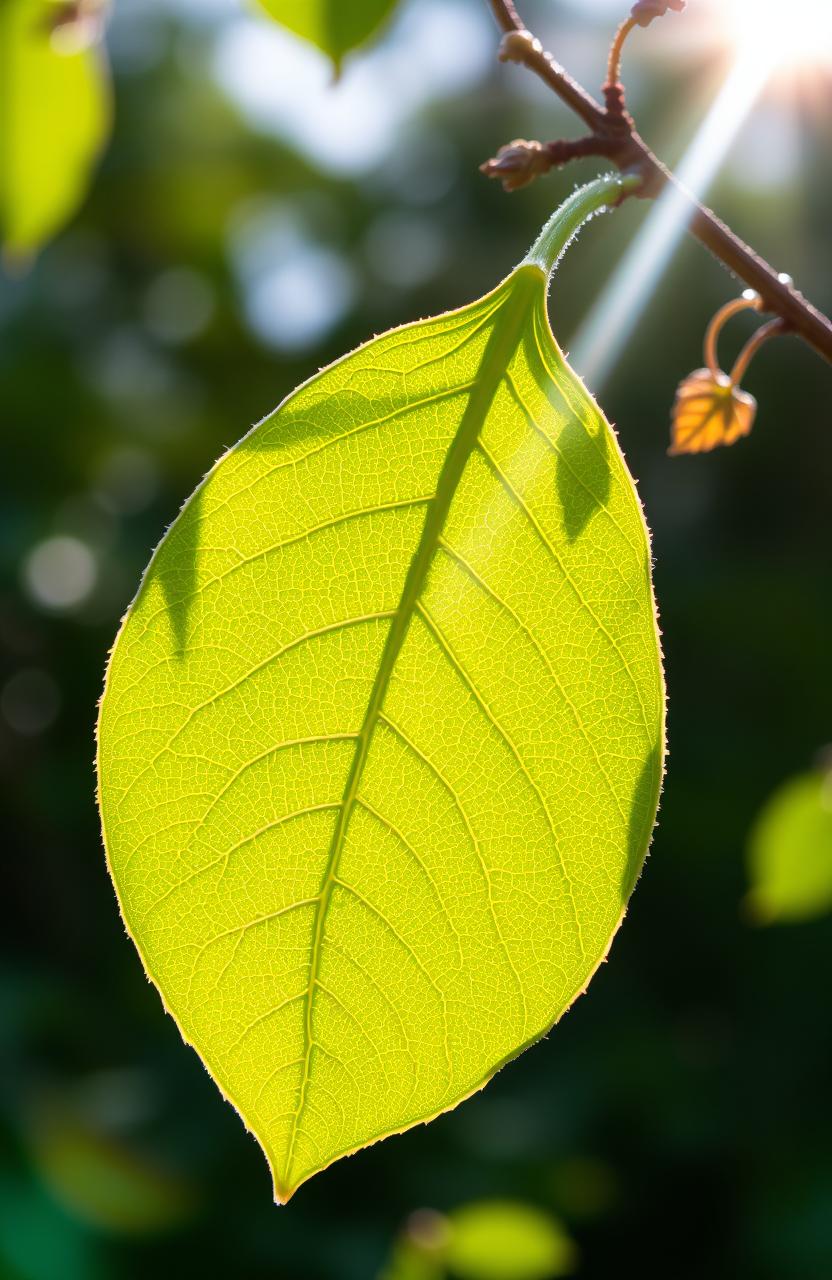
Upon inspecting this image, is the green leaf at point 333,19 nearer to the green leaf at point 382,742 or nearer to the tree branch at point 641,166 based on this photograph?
the tree branch at point 641,166

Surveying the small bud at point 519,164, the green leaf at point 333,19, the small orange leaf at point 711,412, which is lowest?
the small orange leaf at point 711,412

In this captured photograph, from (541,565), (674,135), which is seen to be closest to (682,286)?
(674,135)

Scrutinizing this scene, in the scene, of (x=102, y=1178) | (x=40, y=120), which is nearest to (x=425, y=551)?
(x=40, y=120)

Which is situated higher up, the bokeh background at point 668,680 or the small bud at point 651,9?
the small bud at point 651,9

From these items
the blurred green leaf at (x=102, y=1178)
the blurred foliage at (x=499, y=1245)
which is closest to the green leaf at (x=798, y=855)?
the blurred foliage at (x=499, y=1245)

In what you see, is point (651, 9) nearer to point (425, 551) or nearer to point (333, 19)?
point (333, 19)

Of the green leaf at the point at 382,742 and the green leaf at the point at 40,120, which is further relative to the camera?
the green leaf at the point at 40,120

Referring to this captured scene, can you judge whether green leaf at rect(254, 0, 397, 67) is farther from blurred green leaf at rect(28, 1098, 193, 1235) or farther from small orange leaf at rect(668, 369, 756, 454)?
blurred green leaf at rect(28, 1098, 193, 1235)

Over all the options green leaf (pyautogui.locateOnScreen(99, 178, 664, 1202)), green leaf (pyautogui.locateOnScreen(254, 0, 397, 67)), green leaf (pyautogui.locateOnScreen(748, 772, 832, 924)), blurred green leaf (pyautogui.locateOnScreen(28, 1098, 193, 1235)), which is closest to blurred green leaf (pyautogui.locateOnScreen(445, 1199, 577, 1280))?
green leaf (pyautogui.locateOnScreen(748, 772, 832, 924))
